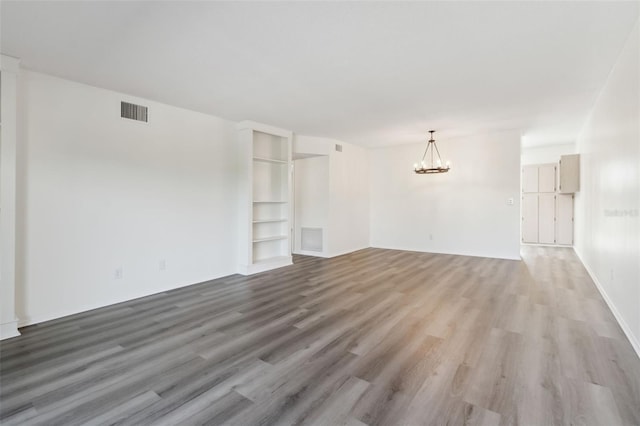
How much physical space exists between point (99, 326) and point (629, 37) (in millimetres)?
5682

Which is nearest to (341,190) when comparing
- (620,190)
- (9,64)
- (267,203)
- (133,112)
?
(267,203)

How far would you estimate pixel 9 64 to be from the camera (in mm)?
2805

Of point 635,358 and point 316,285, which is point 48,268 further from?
point 635,358

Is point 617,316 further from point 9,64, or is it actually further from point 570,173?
point 9,64

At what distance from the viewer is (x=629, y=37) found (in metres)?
2.57

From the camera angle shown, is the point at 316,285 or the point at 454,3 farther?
the point at 316,285

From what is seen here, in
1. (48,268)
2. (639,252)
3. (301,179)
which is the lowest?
(48,268)

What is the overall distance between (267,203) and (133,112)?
2.73 meters

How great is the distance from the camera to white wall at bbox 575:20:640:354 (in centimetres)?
249

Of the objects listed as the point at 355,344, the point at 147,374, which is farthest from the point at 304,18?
the point at 147,374

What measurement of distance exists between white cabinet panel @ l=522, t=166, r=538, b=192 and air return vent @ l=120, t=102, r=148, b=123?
366 inches

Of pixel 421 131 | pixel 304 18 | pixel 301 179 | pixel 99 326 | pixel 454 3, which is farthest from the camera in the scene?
pixel 301 179

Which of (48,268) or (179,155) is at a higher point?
(179,155)

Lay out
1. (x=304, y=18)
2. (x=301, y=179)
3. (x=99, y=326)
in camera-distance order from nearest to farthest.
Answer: (x=304, y=18), (x=99, y=326), (x=301, y=179)
